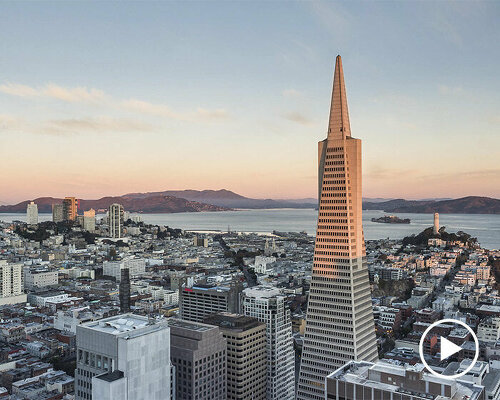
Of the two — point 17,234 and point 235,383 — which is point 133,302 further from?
point 17,234

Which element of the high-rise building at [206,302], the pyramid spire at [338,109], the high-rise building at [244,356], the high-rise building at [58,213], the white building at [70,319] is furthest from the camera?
the high-rise building at [58,213]

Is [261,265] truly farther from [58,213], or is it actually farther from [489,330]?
[58,213]

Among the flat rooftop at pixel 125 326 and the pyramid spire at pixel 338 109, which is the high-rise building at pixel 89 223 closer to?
the pyramid spire at pixel 338 109

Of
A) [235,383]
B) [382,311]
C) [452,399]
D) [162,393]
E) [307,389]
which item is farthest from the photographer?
[382,311]

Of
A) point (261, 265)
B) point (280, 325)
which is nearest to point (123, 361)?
point (280, 325)

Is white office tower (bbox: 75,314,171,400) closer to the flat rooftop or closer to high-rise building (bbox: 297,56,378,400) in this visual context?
the flat rooftop

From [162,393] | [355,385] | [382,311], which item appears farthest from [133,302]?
[355,385]

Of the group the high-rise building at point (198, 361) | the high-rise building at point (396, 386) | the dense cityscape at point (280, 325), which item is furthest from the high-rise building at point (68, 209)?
the high-rise building at point (396, 386)
